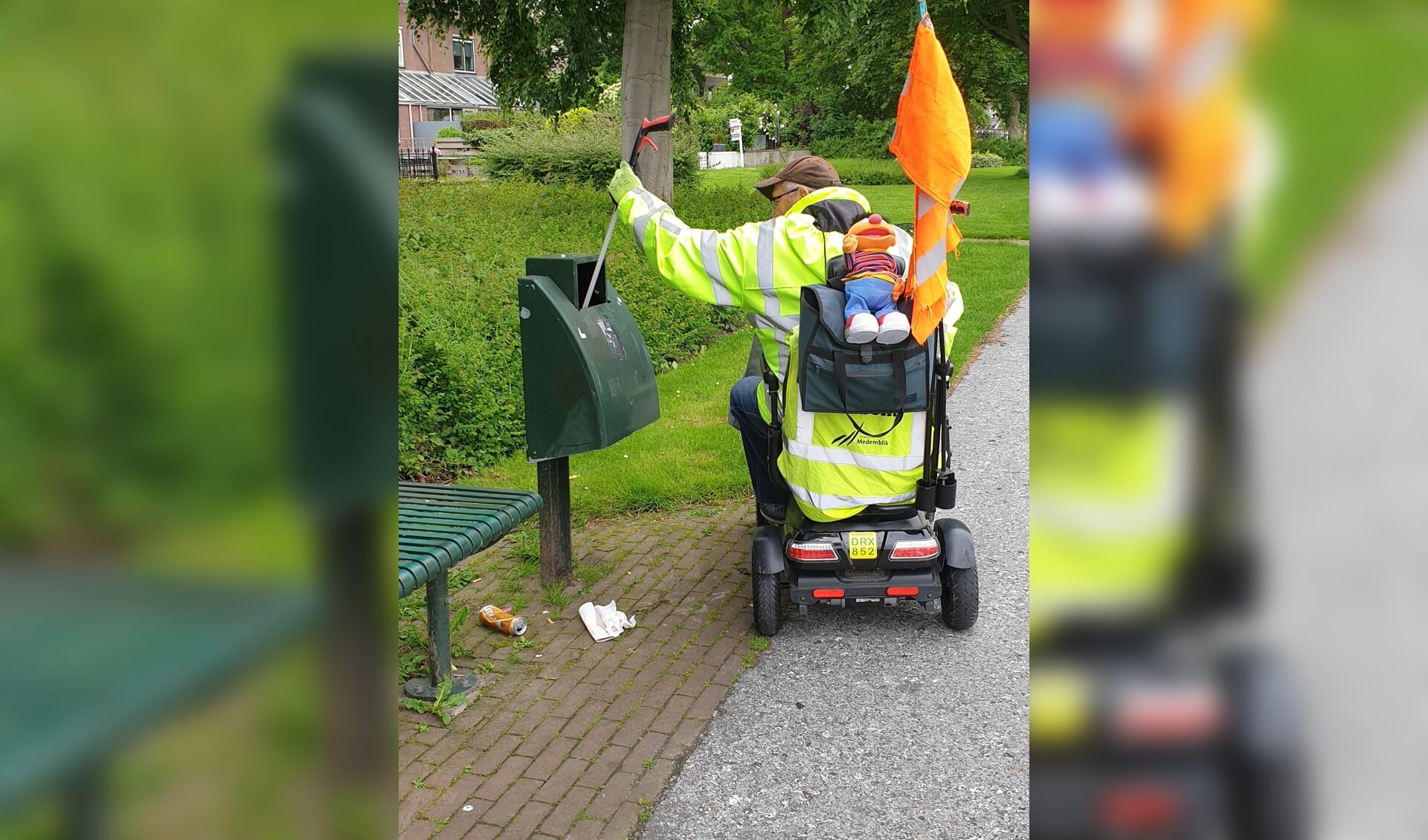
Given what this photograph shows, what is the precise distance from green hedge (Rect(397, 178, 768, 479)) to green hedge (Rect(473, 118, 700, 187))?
14.1 feet

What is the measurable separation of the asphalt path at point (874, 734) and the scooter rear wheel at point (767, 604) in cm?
8

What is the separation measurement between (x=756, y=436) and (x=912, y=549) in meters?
0.98

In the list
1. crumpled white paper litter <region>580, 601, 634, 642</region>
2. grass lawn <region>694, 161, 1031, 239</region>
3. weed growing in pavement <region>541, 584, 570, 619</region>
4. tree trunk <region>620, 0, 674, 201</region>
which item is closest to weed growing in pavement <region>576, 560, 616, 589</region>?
weed growing in pavement <region>541, 584, 570, 619</region>

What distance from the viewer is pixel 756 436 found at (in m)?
5.19

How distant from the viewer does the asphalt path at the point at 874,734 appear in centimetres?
357

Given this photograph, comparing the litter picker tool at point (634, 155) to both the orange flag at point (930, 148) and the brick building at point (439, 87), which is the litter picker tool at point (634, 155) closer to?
the orange flag at point (930, 148)
